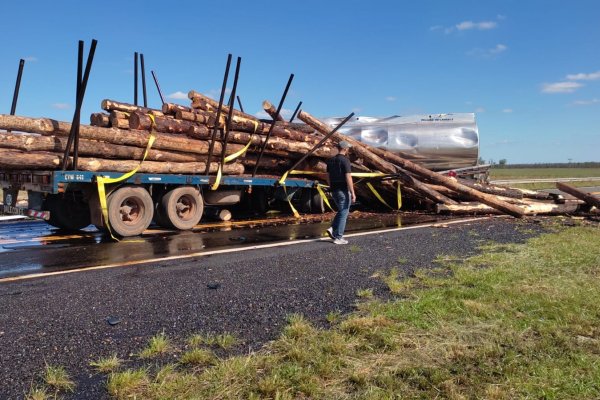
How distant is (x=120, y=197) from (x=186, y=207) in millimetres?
1754

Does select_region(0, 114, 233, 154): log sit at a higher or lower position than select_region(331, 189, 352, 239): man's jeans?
higher

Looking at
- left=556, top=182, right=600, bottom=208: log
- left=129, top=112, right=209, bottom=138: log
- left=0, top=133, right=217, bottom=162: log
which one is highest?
left=129, top=112, right=209, bottom=138: log

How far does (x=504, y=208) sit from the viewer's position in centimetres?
1274

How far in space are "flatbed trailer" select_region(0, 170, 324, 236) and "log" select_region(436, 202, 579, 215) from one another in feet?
18.5

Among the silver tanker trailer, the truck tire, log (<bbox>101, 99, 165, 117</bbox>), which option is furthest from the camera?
the silver tanker trailer

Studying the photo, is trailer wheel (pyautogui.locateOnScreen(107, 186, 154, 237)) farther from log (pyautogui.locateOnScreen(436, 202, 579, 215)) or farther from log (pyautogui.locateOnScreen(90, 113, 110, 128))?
log (pyautogui.locateOnScreen(436, 202, 579, 215))

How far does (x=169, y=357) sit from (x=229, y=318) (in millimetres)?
914

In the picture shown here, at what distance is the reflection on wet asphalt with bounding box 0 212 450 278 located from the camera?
7.20 meters

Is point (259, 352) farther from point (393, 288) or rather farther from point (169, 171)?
point (169, 171)

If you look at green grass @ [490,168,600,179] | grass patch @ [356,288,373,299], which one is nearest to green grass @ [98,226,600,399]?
grass patch @ [356,288,373,299]

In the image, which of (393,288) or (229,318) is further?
(393,288)

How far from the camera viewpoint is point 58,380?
122 inches

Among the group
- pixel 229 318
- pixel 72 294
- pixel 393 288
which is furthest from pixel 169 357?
pixel 393 288

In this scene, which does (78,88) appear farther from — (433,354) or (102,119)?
(433,354)
